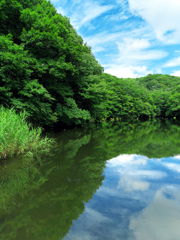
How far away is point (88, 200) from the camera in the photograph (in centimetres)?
321

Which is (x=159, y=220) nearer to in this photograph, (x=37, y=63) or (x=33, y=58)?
(x=37, y=63)

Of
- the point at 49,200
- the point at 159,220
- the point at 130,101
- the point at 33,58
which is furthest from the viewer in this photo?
the point at 130,101

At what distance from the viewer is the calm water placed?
2373 mm

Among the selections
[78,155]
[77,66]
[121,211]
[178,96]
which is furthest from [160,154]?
[178,96]

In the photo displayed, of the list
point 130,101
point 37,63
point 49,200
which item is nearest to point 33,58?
point 37,63

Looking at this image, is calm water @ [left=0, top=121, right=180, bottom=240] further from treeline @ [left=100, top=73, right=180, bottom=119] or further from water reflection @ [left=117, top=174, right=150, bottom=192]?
treeline @ [left=100, top=73, right=180, bottom=119]

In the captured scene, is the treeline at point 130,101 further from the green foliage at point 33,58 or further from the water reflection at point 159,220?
the water reflection at point 159,220

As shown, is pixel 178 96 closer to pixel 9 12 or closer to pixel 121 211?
pixel 9 12

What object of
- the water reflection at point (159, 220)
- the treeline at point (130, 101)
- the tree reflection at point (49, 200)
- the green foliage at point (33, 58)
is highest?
the treeline at point (130, 101)

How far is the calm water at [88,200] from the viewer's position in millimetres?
2373

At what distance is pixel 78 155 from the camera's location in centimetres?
641

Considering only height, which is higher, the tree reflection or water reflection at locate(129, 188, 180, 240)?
water reflection at locate(129, 188, 180, 240)

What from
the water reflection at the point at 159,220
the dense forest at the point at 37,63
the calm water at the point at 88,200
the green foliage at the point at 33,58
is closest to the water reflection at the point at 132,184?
the calm water at the point at 88,200

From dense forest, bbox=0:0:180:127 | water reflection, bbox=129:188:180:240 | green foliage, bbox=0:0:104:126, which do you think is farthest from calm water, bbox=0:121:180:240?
green foliage, bbox=0:0:104:126
